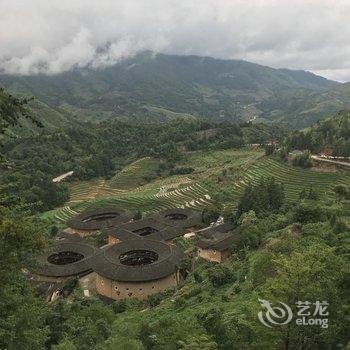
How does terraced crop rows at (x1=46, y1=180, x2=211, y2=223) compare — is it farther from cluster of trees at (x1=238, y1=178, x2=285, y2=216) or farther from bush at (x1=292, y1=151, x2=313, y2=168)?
cluster of trees at (x1=238, y1=178, x2=285, y2=216)

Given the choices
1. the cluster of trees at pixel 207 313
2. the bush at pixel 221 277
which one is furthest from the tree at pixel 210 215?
the cluster of trees at pixel 207 313

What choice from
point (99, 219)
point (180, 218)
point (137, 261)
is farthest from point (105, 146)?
point (137, 261)

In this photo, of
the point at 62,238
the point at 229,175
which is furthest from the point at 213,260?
the point at 229,175

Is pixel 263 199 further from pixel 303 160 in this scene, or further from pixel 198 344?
pixel 198 344

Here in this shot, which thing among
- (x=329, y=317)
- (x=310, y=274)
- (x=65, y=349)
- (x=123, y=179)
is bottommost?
(x=123, y=179)

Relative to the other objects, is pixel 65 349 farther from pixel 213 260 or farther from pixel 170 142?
pixel 170 142

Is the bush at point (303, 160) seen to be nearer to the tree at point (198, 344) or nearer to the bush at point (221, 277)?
the bush at point (221, 277)
